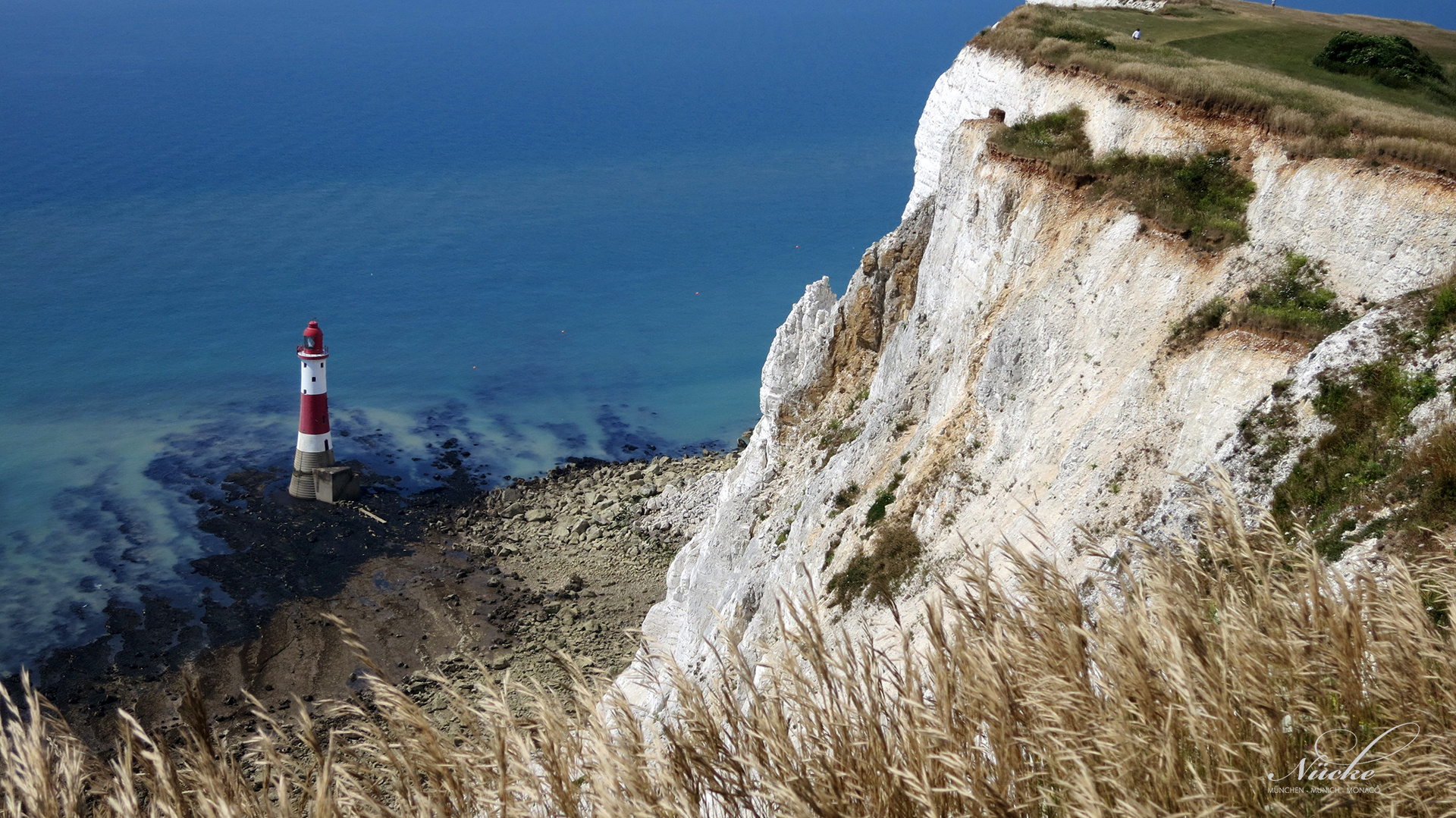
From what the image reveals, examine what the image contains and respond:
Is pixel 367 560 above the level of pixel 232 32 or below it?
below

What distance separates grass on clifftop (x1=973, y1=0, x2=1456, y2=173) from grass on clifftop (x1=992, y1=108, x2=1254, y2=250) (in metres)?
1.52

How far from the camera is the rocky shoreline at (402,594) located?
36.2m

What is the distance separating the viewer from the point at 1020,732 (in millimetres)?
8891

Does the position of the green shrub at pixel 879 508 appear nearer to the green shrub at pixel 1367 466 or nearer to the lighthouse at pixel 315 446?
the green shrub at pixel 1367 466

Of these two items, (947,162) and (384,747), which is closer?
(384,747)

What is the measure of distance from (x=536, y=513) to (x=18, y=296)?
2187 inches

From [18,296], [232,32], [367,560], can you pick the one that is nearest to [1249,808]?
[367,560]

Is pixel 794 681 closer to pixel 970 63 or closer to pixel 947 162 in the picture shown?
pixel 947 162

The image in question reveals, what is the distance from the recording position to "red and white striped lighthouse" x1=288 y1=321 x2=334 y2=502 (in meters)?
49.7

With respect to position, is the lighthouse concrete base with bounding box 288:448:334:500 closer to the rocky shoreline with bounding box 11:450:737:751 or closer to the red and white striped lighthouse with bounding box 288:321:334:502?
the red and white striped lighthouse with bounding box 288:321:334:502

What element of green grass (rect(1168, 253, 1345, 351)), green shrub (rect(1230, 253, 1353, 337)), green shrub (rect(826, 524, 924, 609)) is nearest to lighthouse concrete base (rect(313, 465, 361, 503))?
green shrub (rect(826, 524, 924, 609))

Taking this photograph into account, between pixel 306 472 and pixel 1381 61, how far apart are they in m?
48.1

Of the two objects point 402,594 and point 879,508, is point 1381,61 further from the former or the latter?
point 402,594

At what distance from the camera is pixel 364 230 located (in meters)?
99.0
